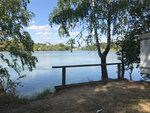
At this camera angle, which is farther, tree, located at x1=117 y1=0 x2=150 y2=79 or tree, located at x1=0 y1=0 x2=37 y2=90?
tree, located at x1=117 y1=0 x2=150 y2=79

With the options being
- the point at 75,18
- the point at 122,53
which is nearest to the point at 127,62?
the point at 122,53

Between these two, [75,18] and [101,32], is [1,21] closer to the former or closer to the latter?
[75,18]

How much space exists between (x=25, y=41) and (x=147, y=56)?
6.18 m

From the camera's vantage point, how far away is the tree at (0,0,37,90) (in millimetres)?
6246

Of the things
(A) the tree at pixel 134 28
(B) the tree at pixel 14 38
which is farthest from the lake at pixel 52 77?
(B) the tree at pixel 14 38

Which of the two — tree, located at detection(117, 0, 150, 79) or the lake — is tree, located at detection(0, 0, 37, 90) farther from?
tree, located at detection(117, 0, 150, 79)

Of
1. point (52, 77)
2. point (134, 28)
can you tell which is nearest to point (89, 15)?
point (134, 28)

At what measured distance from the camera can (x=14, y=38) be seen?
6879 mm

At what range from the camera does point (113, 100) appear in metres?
4.65

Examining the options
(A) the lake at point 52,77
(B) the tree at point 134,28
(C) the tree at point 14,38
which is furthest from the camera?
(A) the lake at point 52,77

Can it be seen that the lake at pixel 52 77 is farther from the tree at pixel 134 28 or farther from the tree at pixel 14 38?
the tree at pixel 14 38

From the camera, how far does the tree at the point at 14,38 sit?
6.25 metres

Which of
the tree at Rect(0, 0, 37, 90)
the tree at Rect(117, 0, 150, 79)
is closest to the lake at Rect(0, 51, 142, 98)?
the tree at Rect(117, 0, 150, 79)

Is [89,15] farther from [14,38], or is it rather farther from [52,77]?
[52,77]
